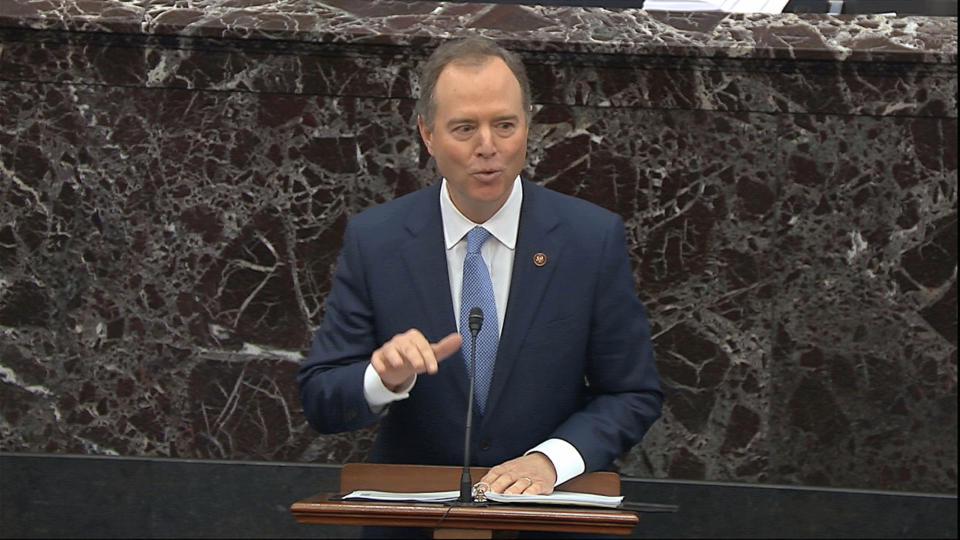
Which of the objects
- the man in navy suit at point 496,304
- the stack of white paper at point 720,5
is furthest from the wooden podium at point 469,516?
the stack of white paper at point 720,5

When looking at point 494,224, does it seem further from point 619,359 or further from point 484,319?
point 619,359

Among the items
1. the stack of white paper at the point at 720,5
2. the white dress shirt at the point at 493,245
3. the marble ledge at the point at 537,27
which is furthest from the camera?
the stack of white paper at the point at 720,5

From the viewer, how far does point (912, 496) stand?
3.98 metres

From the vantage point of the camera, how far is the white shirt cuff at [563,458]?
276 centimetres

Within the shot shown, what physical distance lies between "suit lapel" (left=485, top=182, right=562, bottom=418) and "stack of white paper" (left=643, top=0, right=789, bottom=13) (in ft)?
4.51

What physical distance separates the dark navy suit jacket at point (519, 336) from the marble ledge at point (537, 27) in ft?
3.24

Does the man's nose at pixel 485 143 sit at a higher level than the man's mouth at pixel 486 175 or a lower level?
higher

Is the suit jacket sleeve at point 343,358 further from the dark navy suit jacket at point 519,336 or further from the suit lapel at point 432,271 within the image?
the suit lapel at point 432,271

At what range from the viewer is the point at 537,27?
12.9 ft

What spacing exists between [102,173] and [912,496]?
2318 millimetres

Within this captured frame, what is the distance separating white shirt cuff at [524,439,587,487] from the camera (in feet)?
9.06

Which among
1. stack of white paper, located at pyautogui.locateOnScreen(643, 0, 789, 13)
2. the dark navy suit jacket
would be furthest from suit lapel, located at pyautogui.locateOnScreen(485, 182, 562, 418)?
stack of white paper, located at pyautogui.locateOnScreen(643, 0, 789, 13)

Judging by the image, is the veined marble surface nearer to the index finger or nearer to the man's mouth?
the man's mouth

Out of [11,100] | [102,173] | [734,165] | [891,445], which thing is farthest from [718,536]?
[11,100]
